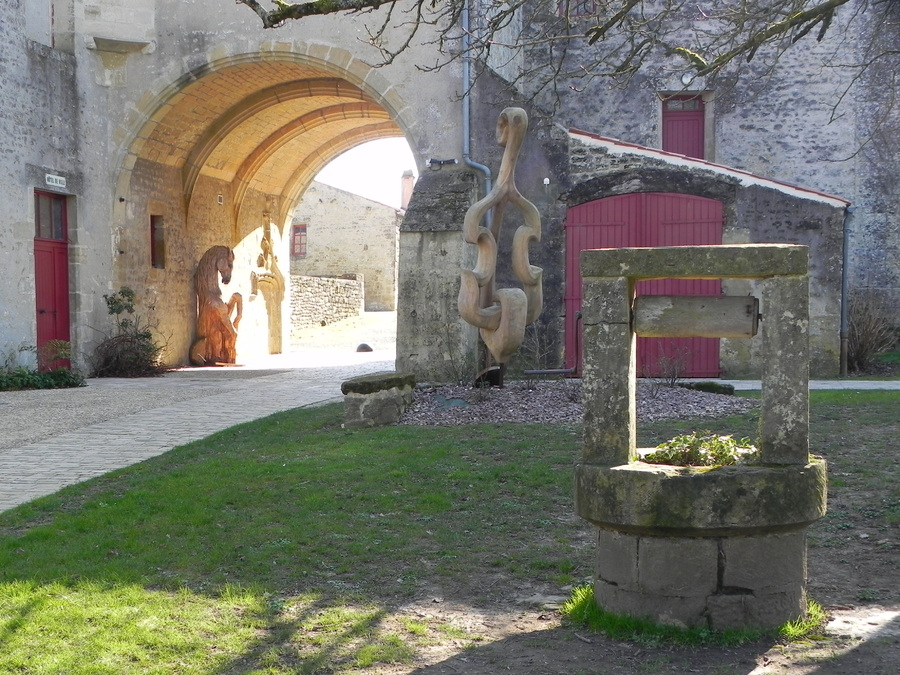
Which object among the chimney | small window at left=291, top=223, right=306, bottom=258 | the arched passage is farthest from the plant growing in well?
the chimney

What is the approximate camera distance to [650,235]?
12.9 metres

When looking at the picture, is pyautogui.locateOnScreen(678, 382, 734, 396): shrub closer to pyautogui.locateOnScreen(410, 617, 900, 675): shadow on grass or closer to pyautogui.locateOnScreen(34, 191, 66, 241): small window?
pyautogui.locateOnScreen(410, 617, 900, 675): shadow on grass

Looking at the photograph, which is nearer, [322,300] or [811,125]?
[811,125]

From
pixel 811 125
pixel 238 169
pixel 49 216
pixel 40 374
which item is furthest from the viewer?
pixel 238 169

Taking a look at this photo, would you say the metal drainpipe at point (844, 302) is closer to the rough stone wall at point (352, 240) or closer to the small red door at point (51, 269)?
the small red door at point (51, 269)

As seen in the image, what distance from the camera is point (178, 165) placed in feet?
53.6

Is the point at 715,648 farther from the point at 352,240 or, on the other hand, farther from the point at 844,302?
the point at 352,240

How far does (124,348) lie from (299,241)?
20.7 metres

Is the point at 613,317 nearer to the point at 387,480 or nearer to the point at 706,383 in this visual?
the point at 387,480

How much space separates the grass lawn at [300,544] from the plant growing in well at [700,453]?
0.95 meters

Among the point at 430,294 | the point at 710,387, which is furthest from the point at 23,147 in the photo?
the point at 710,387

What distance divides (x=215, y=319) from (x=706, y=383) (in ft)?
32.3

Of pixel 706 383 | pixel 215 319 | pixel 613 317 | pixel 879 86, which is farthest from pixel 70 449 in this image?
pixel 879 86

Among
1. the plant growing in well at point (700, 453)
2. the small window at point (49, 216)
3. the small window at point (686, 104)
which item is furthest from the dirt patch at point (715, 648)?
the small window at point (686, 104)
